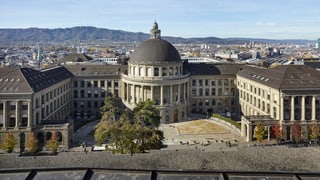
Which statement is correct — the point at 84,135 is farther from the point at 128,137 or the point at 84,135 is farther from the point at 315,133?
the point at 315,133

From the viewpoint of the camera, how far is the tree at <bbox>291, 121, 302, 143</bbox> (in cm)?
8369

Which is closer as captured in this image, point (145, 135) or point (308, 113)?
point (145, 135)

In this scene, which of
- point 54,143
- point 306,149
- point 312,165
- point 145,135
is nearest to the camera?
point 312,165

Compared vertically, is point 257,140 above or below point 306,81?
below

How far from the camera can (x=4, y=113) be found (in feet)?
267

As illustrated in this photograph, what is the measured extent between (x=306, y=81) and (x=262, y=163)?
195 ft

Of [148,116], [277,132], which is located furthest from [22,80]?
[277,132]

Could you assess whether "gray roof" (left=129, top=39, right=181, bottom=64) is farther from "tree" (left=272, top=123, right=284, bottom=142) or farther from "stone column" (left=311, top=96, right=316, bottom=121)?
"stone column" (left=311, top=96, right=316, bottom=121)

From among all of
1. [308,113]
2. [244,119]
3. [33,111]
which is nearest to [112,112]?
[33,111]

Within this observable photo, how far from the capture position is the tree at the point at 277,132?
3302 inches

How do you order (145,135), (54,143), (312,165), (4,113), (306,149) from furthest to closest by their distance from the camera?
(4,113) < (54,143) < (145,135) < (306,149) < (312,165)

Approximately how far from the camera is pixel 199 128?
10038 centimetres

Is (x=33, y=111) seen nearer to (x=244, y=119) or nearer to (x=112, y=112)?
(x=112, y=112)

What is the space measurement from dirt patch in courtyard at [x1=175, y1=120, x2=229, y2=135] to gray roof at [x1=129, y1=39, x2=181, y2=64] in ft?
63.6
